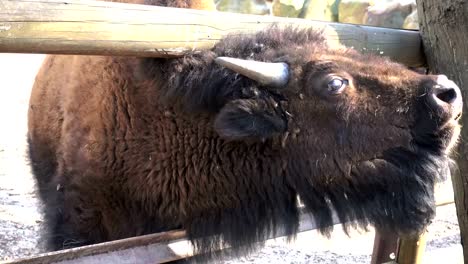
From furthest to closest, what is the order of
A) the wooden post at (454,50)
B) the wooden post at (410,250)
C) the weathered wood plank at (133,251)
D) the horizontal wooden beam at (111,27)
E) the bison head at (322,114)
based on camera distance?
the wooden post at (410,250) < the wooden post at (454,50) < the bison head at (322,114) < the weathered wood plank at (133,251) < the horizontal wooden beam at (111,27)

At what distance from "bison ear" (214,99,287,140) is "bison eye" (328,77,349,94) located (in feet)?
0.72

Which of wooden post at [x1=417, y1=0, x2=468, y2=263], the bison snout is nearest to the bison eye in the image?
the bison snout

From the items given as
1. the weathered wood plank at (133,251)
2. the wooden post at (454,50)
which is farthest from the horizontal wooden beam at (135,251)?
the wooden post at (454,50)

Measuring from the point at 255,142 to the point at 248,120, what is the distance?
0.46 feet

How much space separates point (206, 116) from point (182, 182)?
28 centimetres

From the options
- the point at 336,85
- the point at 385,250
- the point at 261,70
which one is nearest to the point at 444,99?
the point at 336,85

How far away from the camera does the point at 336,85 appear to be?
2342 mm

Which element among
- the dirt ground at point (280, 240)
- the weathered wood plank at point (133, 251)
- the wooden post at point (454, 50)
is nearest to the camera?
the weathered wood plank at point (133, 251)

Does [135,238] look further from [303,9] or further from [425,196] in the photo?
[303,9]

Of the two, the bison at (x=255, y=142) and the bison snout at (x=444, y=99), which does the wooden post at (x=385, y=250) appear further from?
the bison snout at (x=444, y=99)

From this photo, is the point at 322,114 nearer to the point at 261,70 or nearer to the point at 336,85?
the point at 336,85

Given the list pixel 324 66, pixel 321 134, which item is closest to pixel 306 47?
pixel 324 66

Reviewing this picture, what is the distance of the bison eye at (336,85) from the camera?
7.68 feet

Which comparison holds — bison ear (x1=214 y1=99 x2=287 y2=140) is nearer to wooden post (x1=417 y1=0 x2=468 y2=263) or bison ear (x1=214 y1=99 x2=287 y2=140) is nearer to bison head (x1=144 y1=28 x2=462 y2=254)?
bison head (x1=144 y1=28 x2=462 y2=254)
